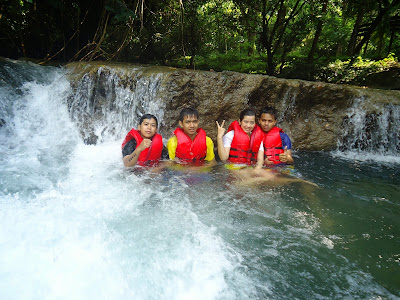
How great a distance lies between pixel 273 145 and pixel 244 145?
47cm

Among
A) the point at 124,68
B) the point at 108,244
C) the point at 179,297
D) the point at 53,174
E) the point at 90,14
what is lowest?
the point at 179,297

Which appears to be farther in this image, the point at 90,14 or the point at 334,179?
the point at 90,14

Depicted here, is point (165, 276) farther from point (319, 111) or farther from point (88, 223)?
point (319, 111)

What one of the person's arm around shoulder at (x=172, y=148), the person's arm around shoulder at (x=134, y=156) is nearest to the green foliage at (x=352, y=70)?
the person's arm around shoulder at (x=172, y=148)

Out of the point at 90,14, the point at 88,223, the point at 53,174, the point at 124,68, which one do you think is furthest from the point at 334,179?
the point at 90,14

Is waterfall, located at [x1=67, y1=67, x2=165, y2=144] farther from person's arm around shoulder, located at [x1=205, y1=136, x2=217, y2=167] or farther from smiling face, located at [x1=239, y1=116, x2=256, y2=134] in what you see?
smiling face, located at [x1=239, y1=116, x2=256, y2=134]

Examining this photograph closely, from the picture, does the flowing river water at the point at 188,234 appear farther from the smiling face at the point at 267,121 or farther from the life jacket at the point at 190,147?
the smiling face at the point at 267,121

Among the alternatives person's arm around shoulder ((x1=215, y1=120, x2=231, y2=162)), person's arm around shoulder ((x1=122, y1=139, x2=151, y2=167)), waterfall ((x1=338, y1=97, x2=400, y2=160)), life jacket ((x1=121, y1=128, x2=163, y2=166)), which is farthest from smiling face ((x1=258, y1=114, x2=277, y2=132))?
waterfall ((x1=338, y1=97, x2=400, y2=160))

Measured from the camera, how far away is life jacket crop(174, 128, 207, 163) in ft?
13.3

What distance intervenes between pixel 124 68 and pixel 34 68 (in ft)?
6.73

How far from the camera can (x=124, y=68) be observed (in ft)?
17.7

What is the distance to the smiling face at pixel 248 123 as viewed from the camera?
416 cm

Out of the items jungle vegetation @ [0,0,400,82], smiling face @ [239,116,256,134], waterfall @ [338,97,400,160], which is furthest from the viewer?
jungle vegetation @ [0,0,400,82]

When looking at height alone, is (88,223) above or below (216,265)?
above
